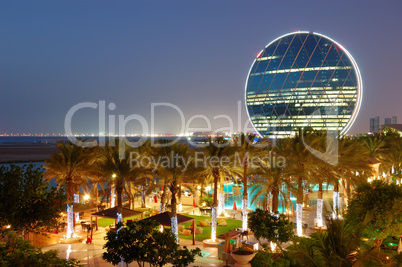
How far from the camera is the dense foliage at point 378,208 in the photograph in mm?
15133

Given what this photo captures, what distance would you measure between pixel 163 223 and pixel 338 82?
7801cm

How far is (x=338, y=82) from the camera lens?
85.9 metres

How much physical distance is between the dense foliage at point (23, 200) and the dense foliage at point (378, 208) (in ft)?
35.9

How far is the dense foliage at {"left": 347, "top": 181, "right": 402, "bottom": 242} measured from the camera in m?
15.1

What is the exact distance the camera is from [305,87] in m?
87.4

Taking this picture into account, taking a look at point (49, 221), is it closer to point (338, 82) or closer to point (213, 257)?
point (213, 257)

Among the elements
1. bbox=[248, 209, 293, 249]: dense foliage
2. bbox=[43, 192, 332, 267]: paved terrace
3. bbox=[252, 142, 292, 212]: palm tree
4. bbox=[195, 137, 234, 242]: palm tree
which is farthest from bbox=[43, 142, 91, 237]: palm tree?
bbox=[248, 209, 293, 249]: dense foliage

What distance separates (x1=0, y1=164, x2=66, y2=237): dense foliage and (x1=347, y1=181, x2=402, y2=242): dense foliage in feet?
35.9

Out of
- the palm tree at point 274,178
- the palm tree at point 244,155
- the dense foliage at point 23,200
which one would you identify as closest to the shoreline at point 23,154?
the palm tree at point 244,155

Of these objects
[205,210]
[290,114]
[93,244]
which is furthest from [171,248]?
[290,114]

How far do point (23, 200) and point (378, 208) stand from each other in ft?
44.1

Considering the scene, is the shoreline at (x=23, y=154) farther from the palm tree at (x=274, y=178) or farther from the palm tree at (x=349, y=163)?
the palm tree at (x=274, y=178)

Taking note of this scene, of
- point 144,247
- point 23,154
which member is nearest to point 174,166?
point 144,247

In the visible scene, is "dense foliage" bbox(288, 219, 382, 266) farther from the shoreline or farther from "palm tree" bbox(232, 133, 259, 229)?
the shoreline
